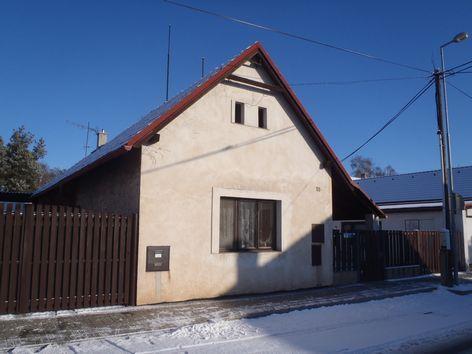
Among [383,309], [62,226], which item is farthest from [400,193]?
[62,226]

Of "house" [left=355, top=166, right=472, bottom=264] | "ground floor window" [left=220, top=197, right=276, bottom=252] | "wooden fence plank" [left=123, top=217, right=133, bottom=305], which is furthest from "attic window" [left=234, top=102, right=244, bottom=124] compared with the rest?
"house" [left=355, top=166, right=472, bottom=264]

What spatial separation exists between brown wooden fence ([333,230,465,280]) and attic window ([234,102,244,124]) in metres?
4.88

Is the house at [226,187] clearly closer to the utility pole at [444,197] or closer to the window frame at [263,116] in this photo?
the window frame at [263,116]

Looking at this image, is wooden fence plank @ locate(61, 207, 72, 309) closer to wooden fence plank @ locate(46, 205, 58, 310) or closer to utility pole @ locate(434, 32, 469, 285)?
wooden fence plank @ locate(46, 205, 58, 310)

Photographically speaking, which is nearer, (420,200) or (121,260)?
(121,260)

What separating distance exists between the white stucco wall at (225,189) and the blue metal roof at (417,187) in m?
12.4

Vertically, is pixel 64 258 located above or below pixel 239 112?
below

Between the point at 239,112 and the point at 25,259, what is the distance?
6508 mm

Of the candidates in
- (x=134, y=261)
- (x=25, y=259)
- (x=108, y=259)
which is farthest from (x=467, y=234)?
(x=25, y=259)

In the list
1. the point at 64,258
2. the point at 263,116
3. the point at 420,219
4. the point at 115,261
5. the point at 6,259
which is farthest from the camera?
the point at 420,219

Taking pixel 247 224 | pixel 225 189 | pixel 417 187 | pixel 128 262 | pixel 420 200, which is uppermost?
pixel 417 187

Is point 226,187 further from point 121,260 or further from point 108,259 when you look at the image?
point 108,259

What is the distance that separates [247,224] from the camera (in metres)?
11.7

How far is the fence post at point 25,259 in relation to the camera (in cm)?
817
